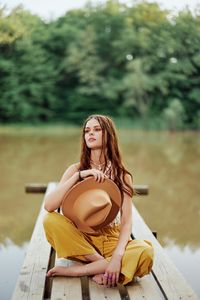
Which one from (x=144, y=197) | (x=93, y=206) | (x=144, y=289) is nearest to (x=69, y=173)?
(x=93, y=206)

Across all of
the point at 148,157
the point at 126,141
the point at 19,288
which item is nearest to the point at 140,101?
the point at 126,141

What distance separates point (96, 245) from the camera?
2.24m

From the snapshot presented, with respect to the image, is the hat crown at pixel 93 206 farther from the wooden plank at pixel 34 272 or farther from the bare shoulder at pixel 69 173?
the wooden plank at pixel 34 272

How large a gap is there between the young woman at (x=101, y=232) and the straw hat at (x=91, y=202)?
0.10 ft

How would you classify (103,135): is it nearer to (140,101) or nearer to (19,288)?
(19,288)

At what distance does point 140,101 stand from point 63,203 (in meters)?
16.4

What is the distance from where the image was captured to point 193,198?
541 centimetres

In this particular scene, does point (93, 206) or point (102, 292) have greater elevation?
point (93, 206)

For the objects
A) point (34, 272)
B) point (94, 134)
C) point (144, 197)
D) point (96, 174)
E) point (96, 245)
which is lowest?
point (144, 197)

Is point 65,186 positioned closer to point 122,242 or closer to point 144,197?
point 122,242

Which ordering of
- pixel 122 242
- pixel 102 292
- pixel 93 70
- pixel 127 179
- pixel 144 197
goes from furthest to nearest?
pixel 93 70
pixel 144 197
pixel 127 179
pixel 122 242
pixel 102 292

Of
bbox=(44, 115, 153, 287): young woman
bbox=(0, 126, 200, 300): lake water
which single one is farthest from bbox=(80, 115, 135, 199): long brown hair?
bbox=(0, 126, 200, 300): lake water

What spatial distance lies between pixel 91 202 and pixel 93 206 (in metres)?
0.02

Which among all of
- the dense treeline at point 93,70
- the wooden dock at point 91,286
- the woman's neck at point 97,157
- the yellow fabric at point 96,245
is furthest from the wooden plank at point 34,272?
the dense treeline at point 93,70
